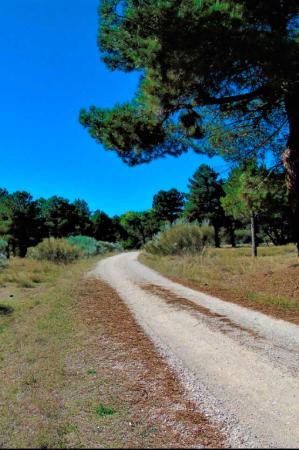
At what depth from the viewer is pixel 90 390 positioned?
16.1 ft

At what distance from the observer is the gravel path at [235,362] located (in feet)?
12.8

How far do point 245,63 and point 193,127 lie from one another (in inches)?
119

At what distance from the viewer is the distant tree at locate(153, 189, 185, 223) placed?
7694 centimetres

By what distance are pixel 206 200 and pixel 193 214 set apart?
2700 mm

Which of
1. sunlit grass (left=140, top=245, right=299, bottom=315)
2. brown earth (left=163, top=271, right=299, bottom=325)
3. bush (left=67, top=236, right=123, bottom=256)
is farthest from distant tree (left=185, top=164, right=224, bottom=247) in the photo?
brown earth (left=163, top=271, right=299, bottom=325)

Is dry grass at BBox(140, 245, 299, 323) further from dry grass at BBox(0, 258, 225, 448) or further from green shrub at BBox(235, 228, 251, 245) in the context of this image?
green shrub at BBox(235, 228, 251, 245)

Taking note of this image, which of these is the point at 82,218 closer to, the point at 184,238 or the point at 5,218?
the point at 5,218

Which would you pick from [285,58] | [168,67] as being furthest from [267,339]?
[168,67]

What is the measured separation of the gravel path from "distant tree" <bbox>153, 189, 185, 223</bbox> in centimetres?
6620

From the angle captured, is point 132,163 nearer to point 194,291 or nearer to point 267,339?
point 194,291

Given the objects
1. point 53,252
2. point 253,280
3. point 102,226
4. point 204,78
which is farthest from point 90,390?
point 102,226

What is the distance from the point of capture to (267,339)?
6918 mm

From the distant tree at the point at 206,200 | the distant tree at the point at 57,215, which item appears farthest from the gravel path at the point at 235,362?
the distant tree at the point at 57,215

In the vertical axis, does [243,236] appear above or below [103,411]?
above
